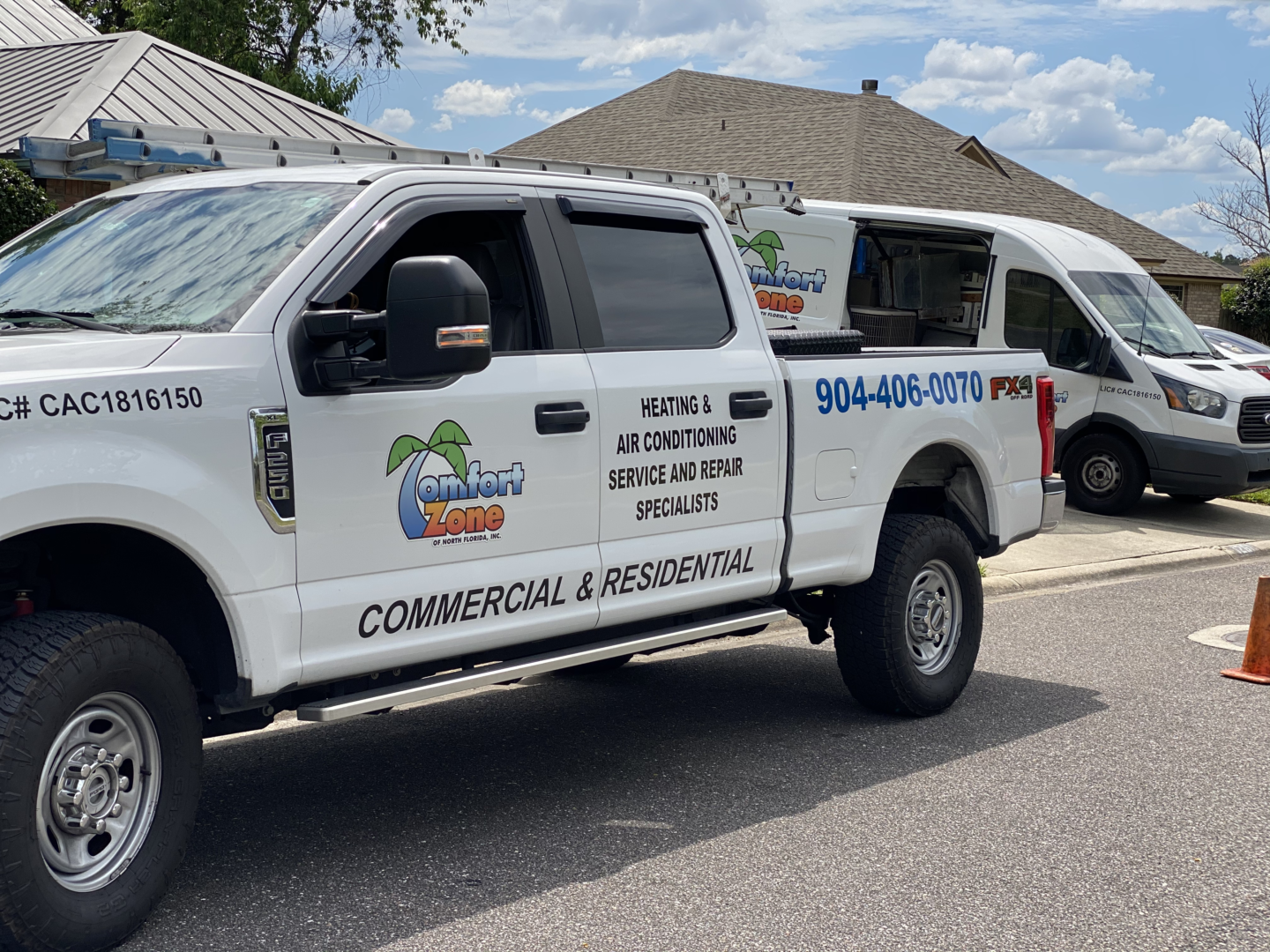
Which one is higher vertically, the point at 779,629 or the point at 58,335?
the point at 58,335

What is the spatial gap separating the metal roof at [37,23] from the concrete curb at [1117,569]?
54.0 feet

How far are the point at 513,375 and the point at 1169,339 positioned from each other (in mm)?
11203

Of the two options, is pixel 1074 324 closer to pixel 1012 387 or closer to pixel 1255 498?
pixel 1255 498

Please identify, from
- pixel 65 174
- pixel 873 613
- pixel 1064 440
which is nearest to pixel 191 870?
pixel 65 174

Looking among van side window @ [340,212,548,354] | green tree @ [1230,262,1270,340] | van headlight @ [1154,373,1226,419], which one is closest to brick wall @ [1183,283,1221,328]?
green tree @ [1230,262,1270,340]

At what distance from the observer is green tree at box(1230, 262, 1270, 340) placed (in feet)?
115

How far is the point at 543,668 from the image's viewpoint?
4.97 meters

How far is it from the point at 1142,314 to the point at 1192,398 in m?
1.22

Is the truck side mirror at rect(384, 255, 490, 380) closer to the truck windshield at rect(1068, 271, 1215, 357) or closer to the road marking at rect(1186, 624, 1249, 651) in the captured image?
the road marking at rect(1186, 624, 1249, 651)

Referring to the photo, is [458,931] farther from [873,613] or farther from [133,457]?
[873,613]

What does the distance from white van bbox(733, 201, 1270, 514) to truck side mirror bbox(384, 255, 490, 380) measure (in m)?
9.91

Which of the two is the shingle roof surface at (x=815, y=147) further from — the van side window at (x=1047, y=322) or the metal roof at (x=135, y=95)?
the metal roof at (x=135, y=95)

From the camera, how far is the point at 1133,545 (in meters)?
12.6

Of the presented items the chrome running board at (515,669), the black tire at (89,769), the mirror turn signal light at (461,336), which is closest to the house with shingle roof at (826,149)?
the chrome running board at (515,669)
